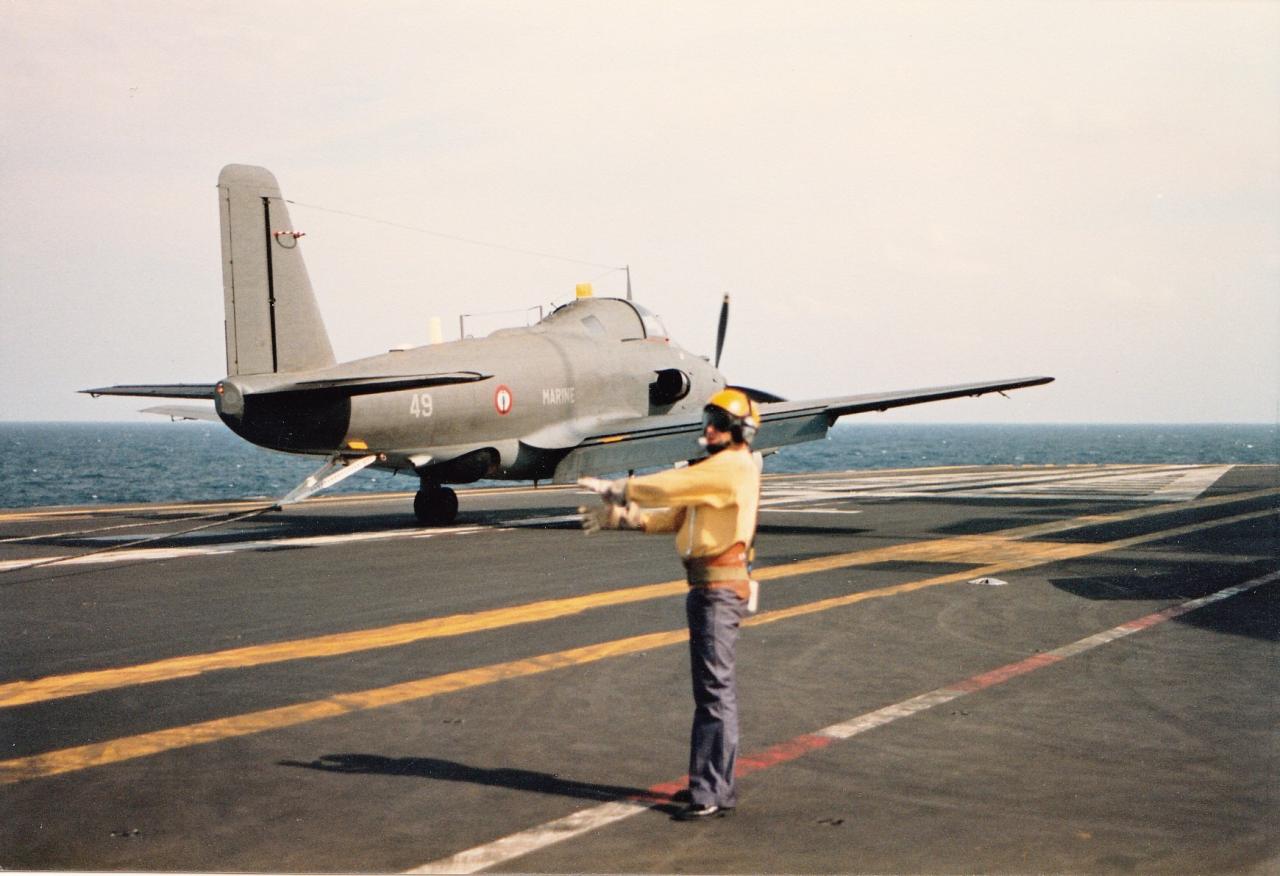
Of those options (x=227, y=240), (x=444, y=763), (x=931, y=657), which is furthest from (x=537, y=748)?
(x=227, y=240)

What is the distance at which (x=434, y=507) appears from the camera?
2455 centimetres

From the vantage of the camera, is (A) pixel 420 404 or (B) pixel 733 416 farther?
(A) pixel 420 404

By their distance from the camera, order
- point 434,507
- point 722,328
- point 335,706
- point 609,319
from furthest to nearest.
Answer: point 722,328 → point 609,319 → point 434,507 → point 335,706

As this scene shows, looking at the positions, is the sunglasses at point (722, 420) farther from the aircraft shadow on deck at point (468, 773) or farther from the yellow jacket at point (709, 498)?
the aircraft shadow on deck at point (468, 773)

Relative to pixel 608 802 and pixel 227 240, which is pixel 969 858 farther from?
pixel 227 240

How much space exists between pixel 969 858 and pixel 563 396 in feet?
62.3

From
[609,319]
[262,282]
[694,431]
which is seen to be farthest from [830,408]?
[262,282]

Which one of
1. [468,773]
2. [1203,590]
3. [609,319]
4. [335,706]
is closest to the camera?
[468,773]

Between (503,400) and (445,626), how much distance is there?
1082 centimetres

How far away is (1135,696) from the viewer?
9.51 meters

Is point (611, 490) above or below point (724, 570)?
above

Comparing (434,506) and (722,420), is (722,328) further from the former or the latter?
(722,420)

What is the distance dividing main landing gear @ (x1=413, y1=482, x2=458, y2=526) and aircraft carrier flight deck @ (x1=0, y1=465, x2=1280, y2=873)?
516 centimetres

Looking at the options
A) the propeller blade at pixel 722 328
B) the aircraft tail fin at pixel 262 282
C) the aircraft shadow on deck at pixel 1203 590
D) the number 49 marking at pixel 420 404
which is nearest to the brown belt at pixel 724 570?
the aircraft shadow on deck at pixel 1203 590
